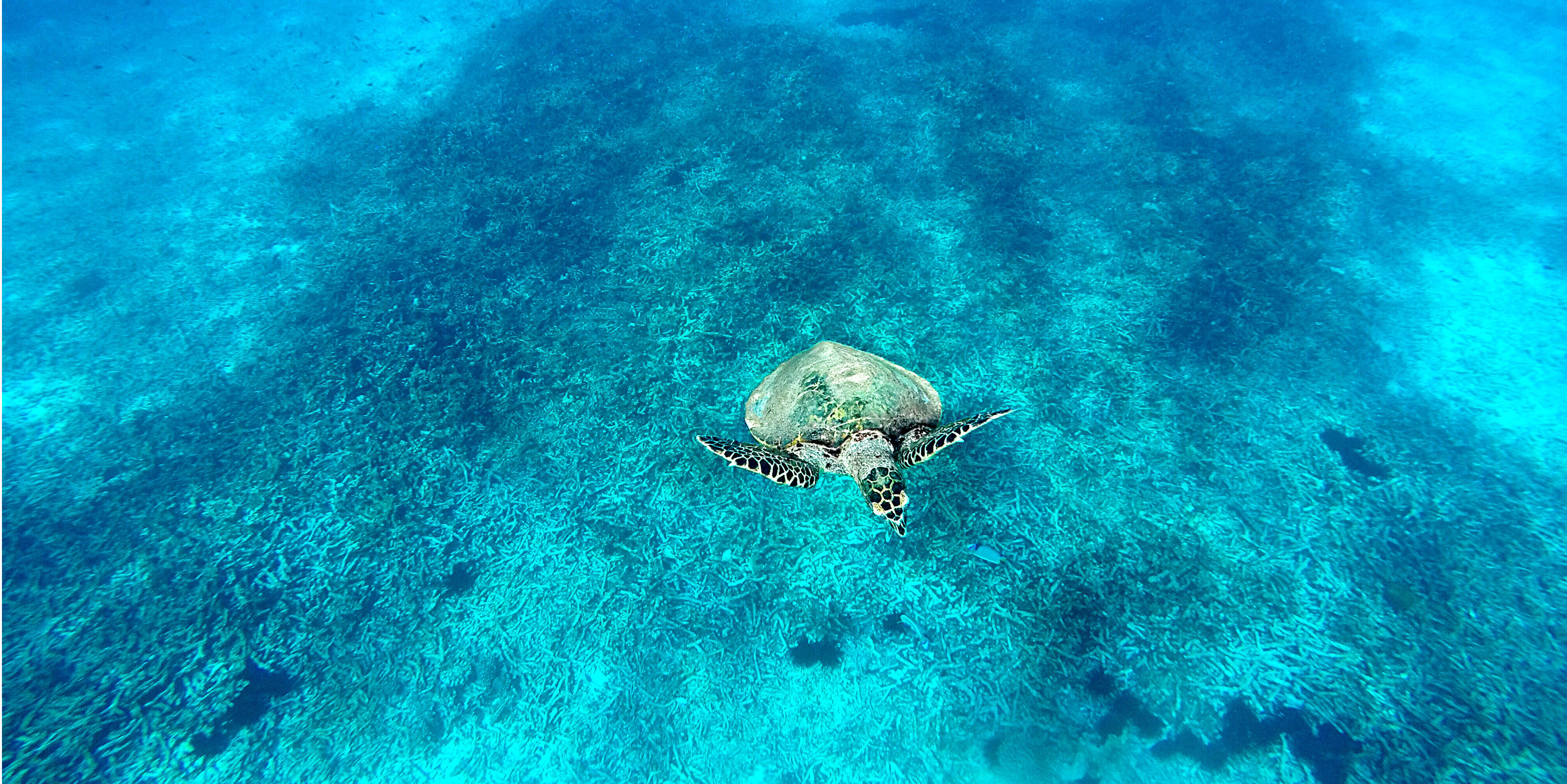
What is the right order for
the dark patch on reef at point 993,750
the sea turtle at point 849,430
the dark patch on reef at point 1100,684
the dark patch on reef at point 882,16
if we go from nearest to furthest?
1. the dark patch on reef at point 993,750
2. the dark patch on reef at point 1100,684
3. the sea turtle at point 849,430
4. the dark patch on reef at point 882,16

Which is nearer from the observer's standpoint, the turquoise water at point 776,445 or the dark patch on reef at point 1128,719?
the dark patch on reef at point 1128,719

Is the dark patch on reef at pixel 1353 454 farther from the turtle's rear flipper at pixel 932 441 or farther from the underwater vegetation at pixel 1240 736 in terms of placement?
the turtle's rear flipper at pixel 932 441

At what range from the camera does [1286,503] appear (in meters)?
5.01

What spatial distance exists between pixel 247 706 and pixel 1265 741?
7.76 m

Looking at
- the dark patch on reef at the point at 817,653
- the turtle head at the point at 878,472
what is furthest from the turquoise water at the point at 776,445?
the turtle head at the point at 878,472

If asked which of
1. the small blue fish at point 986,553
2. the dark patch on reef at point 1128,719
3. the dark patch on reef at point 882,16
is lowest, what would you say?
the dark patch on reef at point 1128,719

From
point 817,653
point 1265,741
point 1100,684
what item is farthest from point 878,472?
point 1265,741

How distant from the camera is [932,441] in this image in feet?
14.7

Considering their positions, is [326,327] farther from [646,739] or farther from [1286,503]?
[1286,503]

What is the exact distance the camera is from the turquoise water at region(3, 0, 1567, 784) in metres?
4.21

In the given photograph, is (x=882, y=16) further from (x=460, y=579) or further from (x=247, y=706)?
(x=247, y=706)

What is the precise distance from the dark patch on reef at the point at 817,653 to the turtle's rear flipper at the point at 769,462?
1.27 m

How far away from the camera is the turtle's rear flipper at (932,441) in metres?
4.46

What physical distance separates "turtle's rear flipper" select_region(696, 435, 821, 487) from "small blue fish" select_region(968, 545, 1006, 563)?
149cm
